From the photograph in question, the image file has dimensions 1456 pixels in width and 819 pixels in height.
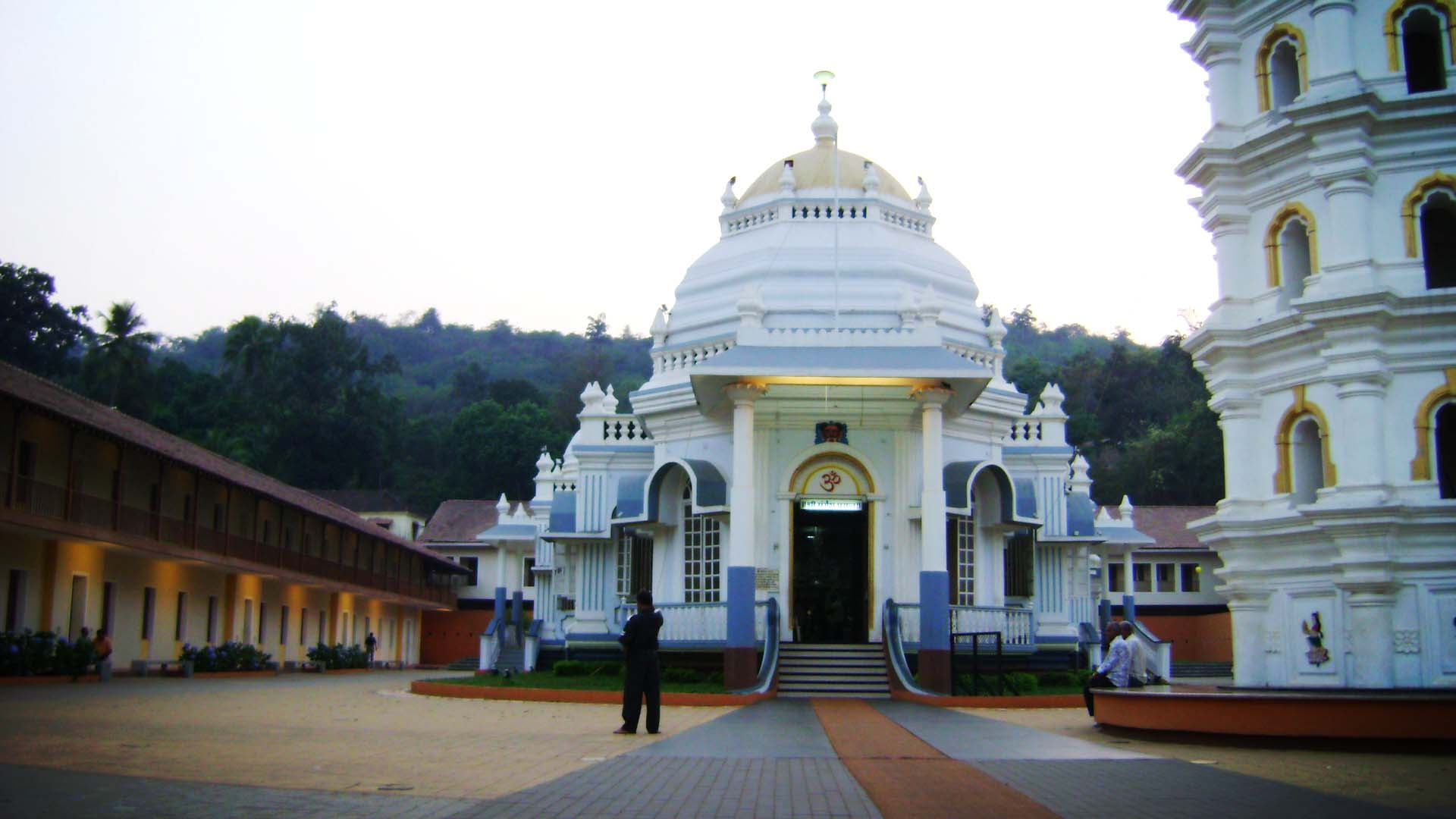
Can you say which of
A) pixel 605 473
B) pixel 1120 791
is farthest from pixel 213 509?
pixel 1120 791

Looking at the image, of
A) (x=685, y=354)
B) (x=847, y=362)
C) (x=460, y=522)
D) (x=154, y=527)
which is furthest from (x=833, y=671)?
(x=460, y=522)

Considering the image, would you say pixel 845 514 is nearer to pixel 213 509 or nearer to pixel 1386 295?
pixel 1386 295

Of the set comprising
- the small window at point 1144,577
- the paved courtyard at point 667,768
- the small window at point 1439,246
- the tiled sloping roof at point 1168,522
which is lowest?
the paved courtyard at point 667,768

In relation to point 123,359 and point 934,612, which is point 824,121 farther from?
point 123,359

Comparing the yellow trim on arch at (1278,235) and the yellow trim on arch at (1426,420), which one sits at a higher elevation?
the yellow trim on arch at (1278,235)

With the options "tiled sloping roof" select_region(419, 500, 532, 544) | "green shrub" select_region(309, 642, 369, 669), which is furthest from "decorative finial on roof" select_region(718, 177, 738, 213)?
"tiled sloping roof" select_region(419, 500, 532, 544)

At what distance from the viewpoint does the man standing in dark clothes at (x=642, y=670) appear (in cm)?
1445

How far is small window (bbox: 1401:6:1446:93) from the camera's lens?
17.9 meters

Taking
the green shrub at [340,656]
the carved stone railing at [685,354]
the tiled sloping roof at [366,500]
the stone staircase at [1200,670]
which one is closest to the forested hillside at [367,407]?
the tiled sloping roof at [366,500]

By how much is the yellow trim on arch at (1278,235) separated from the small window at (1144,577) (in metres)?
34.4

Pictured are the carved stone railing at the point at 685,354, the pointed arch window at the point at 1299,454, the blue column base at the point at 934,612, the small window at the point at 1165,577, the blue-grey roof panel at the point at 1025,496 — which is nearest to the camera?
the pointed arch window at the point at 1299,454

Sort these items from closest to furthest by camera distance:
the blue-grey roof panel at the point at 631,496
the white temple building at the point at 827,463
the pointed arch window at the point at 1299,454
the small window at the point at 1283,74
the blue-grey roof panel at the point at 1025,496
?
the pointed arch window at the point at 1299,454 → the small window at the point at 1283,74 → the white temple building at the point at 827,463 → the blue-grey roof panel at the point at 1025,496 → the blue-grey roof panel at the point at 631,496

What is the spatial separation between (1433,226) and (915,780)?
486 inches

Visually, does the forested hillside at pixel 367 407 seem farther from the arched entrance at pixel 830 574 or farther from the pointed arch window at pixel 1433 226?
the pointed arch window at pixel 1433 226
